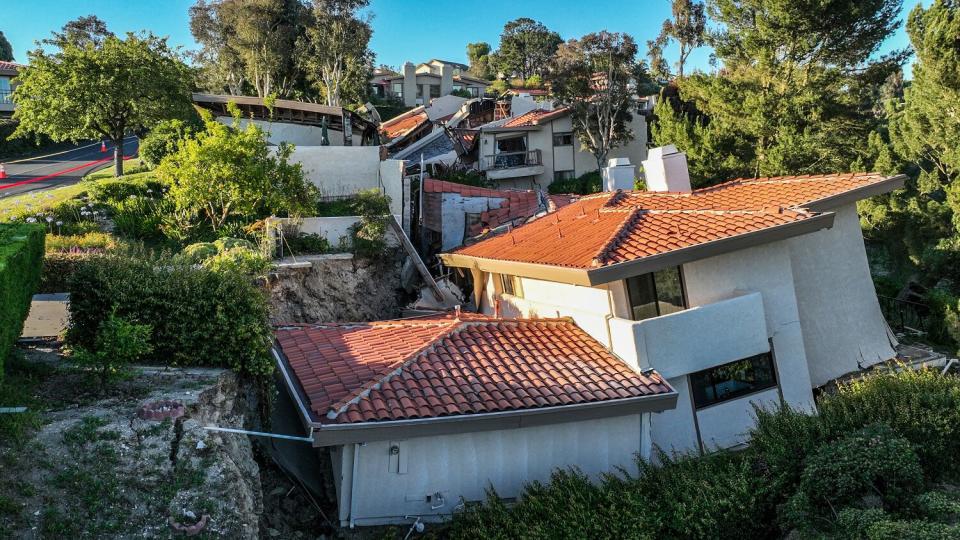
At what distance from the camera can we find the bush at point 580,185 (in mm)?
37134

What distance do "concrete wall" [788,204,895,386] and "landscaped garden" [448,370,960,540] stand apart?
4248 millimetres

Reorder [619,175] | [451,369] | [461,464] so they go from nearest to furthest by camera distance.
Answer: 1. [461,464]
2. [451,369]
3. [619,175]

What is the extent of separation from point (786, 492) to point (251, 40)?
3826 cm

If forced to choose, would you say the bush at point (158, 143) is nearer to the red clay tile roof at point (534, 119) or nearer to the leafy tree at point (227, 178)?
the leafy tree at point (227, 178)

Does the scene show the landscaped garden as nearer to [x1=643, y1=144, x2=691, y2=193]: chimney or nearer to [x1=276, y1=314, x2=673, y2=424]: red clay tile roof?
[x1=276, y1=314, x2=673, y2=424]: red clay tile roof

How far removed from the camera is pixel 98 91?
74.7ft

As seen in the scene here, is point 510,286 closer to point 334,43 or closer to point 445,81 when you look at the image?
point 334,43

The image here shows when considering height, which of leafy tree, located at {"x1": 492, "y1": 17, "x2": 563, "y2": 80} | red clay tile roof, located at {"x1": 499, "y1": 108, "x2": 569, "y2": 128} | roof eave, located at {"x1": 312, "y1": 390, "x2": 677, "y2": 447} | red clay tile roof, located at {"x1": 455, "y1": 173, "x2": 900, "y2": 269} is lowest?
roof eave, located at {"x1": 312, "y1": 390, "x2": 677, "y2": 447}

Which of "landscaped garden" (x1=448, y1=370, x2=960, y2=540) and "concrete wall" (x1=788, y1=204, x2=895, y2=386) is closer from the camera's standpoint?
"landscaped garden" (x1=448, y1=370, x2=960, y2=540)

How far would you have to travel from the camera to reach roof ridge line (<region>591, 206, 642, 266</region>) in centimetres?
1209

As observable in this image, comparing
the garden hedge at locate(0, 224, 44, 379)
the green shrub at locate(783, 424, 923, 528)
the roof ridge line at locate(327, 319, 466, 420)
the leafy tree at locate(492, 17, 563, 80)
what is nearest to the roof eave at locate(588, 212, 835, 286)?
the roof ridge line at locate(327, 319, 466, 420)

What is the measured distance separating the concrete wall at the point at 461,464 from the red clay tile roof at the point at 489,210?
469 inches

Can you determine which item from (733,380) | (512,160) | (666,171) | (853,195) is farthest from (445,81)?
(733,380)


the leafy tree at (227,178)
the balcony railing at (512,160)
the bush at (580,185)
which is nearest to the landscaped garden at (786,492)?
the leafy tree at (227,178)
